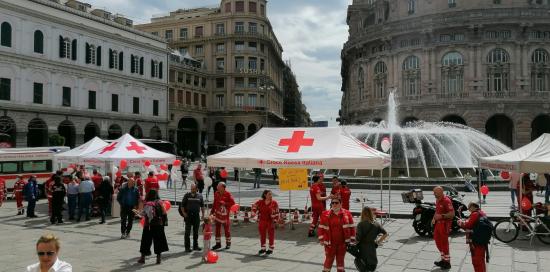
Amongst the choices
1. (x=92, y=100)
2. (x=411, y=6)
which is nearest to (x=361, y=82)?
(x=411, y=6)

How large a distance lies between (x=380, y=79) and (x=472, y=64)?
11471mm

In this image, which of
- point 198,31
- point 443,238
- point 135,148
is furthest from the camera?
point 198,31

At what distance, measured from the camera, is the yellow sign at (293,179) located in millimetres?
13906

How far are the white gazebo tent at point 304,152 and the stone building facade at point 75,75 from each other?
30183 mm

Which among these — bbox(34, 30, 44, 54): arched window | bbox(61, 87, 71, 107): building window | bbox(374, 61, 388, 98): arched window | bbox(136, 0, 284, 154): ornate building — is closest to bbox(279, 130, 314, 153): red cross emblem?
bbox(34, 30, 44, 54): arched window

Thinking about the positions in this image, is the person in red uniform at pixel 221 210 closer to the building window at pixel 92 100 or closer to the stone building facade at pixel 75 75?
the stone building facade at pixel 75 75

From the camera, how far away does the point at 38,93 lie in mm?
41406

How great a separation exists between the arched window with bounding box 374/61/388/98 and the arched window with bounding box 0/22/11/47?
4210 cm

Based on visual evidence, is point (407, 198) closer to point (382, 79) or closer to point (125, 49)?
point (125, 49)

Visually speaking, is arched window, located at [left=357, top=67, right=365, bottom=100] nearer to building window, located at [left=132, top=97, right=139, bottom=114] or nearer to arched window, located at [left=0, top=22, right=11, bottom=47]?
A: building window, located at [left=132, top=97, right=139, bottom=114]

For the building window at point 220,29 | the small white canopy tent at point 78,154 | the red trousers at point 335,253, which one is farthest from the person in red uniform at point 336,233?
the building window at point 220,29

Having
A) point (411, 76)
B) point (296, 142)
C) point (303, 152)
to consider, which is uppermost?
point (411, 76)

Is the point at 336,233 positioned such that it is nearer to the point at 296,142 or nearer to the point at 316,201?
the point at 316,201

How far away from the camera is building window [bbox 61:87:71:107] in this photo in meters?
43.9
